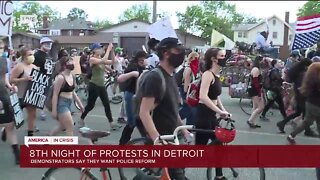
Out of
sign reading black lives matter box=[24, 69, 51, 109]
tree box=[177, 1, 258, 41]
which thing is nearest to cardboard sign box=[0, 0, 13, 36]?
sign reading black lives matter box=[24, 69, 51, 109]

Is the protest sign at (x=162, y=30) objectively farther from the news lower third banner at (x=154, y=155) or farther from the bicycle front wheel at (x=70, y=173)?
the bicycle front wheel at (x=70, y=173)

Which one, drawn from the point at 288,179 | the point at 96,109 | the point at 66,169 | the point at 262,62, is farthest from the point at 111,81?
the point at 66,169

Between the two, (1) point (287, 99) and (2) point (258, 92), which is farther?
(1) point (287, 99)

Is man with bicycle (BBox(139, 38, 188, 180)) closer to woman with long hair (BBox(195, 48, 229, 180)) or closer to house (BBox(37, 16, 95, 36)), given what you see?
woman with long hair (BBox(195, 48, 229, 180))

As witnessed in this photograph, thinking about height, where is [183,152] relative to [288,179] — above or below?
above

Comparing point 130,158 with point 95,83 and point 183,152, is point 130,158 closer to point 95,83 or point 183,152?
point 183,152

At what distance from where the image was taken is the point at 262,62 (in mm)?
10867

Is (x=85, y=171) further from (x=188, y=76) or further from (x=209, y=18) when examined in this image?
(x=209, y=18)

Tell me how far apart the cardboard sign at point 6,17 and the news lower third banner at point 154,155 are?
157 inches

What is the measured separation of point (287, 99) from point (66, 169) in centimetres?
761

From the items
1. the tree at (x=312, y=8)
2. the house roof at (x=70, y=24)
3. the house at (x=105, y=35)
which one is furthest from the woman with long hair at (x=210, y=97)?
the house roof at (x=70, y=24)

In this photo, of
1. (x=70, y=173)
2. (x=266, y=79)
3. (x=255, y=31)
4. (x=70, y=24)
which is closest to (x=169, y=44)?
(x=70, y=173)

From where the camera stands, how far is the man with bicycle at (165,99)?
388 centimetres

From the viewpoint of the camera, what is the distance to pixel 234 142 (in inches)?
316
